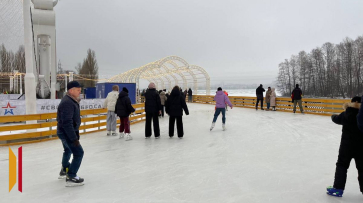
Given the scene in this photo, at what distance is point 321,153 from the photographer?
582 centimetres

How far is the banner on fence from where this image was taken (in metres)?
12.4

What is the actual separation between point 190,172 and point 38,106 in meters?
11.5

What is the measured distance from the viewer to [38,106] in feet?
44.1

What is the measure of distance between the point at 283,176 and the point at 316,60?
41.4 m

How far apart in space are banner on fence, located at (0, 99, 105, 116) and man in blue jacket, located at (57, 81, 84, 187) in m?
10.4

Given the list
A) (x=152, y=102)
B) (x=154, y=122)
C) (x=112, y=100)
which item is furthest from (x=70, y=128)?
(x=112, y=100)

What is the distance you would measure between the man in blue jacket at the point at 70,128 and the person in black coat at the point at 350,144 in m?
3.35

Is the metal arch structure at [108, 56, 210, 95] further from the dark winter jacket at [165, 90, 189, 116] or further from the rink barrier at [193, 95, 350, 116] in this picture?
the dark winter jacket at [165, 90, 189, 116]

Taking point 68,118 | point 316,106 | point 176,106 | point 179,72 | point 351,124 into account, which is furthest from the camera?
point 179,72

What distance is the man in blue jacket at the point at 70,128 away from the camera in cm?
361

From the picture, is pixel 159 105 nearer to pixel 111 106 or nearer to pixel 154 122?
pixel 154 122

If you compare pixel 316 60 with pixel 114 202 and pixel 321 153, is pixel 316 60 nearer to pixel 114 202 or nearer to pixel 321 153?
pixel 321 153

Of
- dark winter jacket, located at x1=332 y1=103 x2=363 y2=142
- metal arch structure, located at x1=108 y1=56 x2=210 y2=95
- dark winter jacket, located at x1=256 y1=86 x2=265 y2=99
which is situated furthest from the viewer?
metal arch structure, located at x1=108 y1=56 x2=210 y2=95

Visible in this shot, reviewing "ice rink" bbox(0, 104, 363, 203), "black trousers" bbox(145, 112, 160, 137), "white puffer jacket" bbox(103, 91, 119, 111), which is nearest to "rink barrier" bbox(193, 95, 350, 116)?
"ice rink" bbox(0, 104, 363, 203)
